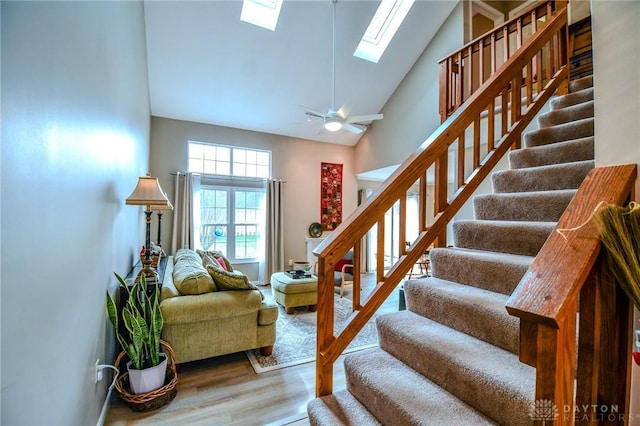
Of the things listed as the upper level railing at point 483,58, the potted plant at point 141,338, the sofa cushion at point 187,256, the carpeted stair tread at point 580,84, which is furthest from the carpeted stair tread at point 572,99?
the sofa cushion at point 187,256

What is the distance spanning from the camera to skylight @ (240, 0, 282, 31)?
13.0 ft

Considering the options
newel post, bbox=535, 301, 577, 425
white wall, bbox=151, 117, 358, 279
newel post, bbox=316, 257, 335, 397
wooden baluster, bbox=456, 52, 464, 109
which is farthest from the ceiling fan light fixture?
newel post, bbox=535, 301, 577, 425

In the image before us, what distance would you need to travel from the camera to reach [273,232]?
19.1 ft

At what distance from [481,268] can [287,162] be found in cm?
499

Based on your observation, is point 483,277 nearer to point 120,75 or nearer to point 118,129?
point 118,129

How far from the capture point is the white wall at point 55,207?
2.74ft

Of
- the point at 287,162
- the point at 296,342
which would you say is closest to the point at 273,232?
the point at 287,162

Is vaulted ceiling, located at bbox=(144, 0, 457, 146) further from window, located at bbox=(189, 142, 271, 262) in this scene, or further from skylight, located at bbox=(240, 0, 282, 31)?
window, located at bbox=(189, 142, 271, 262)

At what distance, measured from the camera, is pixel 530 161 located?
7.32 ft

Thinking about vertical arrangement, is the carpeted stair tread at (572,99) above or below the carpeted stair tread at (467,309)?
above

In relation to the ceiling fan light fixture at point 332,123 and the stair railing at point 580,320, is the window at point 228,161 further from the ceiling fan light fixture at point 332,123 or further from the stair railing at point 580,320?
the stair railing at point 580,320

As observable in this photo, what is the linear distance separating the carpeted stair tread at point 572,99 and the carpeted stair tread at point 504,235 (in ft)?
5.46

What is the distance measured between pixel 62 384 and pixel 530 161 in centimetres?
307

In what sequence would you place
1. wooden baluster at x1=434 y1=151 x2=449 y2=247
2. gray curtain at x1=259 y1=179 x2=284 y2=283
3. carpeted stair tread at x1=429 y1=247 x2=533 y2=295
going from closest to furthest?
carpeted stair tread at x1=429 y1=247 x2=533 y2=295, wooden baluster at x1=434 y1=151 x2=449 y2=247, gray curtain at x1=259 y1=179 x2=284 y2=283
